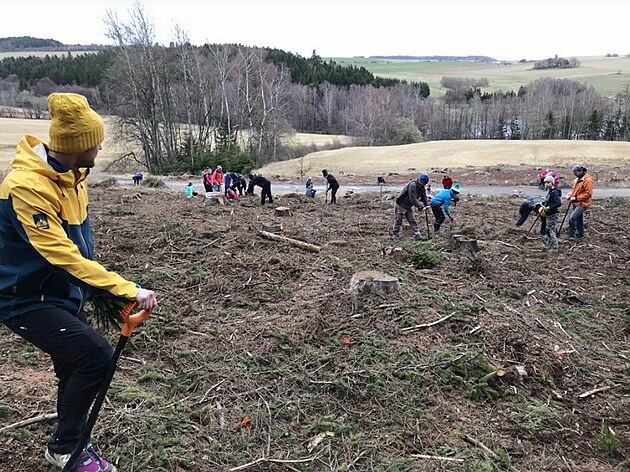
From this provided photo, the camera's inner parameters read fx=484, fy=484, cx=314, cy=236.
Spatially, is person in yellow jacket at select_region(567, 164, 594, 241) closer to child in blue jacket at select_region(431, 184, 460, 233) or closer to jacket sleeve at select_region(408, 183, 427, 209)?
child in blue jacket at select_region(431, 184, 460, 233)

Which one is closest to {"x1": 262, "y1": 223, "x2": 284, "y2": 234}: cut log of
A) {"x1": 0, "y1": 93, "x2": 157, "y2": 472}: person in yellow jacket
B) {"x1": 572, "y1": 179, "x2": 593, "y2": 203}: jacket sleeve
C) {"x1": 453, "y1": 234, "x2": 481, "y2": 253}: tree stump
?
{"x1": 453, "y1": 234, "x2": 481, "y2": 253}: tree stump

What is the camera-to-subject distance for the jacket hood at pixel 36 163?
2609 mm

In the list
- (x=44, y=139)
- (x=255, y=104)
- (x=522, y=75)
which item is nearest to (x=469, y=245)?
(x=255, y=104)

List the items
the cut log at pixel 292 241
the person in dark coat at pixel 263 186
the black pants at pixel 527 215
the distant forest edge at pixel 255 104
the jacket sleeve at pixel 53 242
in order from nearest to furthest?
the jacket sleeve at pixel 53 242
the cut log at pixel 292 241
the black pants at pixel 527 215
the person in dark coat at pixel 263 186
the distant forest edge at pixel 255 104

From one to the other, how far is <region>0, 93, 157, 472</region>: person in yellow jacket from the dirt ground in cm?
117

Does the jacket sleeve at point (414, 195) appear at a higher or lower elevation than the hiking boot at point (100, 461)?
higher

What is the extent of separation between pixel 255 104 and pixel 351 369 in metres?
39.9

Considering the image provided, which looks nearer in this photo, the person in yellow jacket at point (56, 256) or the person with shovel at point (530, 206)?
the person in yellow jacket at point (56, 256)

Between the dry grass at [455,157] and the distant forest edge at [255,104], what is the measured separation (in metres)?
Answer: 5.04

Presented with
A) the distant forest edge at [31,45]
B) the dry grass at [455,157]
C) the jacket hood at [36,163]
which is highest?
the distant forest edge at [31,45]

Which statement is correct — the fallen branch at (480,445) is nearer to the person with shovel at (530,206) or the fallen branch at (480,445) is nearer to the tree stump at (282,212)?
the person with shovel at (530,206)

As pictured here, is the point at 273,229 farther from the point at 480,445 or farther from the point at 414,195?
the point at 480,445

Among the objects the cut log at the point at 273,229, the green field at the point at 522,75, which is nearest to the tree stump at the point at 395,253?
the cut log at the point at 273,229

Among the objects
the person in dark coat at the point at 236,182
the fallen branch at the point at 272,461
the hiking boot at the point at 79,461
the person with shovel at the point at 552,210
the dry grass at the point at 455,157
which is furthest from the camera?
the dry grass at the point at 455,157
